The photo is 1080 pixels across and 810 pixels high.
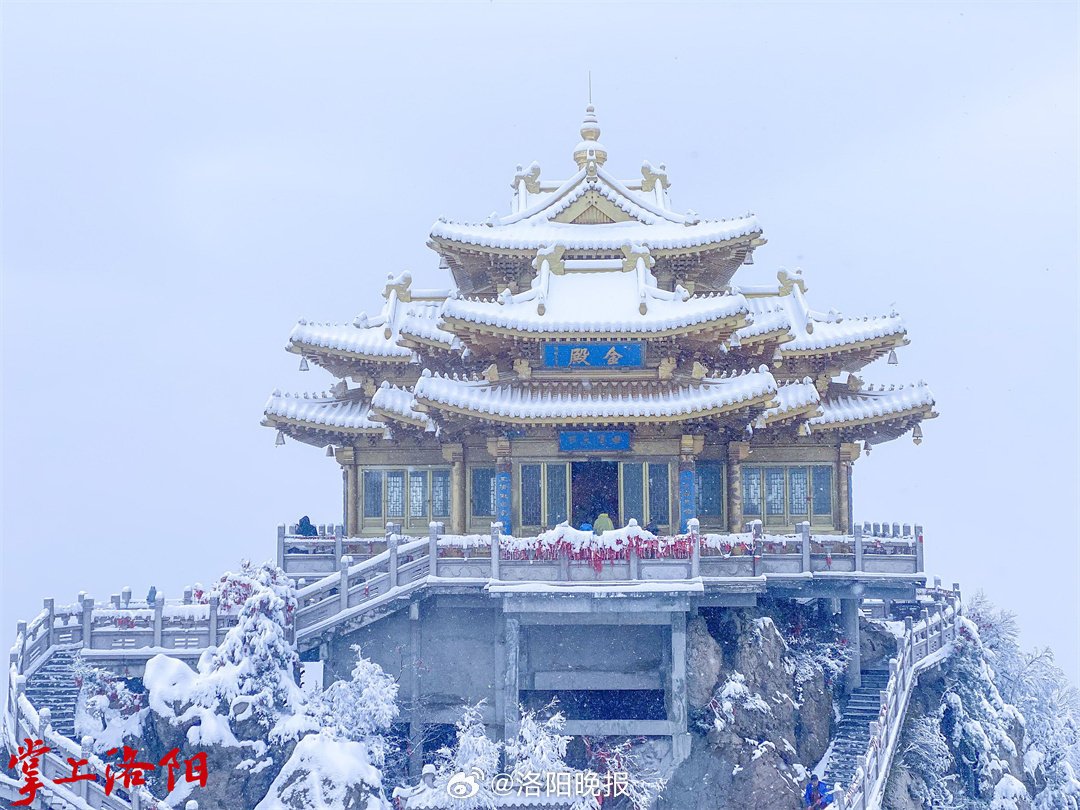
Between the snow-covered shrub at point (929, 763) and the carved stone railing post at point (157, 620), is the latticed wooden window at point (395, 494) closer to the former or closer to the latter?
the carved stone railing post at point (157, 620)

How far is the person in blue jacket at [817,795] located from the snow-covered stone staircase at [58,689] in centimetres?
1379

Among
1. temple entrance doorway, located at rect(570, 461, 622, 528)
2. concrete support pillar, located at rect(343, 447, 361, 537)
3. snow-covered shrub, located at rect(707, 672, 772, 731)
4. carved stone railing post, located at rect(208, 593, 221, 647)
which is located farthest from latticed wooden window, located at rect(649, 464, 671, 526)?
carved stone railing post, located at rect(208, 593, 221, 647)

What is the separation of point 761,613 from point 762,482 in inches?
178

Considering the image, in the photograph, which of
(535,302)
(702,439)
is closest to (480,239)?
(535,302)

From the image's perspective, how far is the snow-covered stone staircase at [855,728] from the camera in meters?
→ 24.5

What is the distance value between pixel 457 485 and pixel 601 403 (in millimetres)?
4715

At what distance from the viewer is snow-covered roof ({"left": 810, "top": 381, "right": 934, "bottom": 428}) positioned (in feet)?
95.2

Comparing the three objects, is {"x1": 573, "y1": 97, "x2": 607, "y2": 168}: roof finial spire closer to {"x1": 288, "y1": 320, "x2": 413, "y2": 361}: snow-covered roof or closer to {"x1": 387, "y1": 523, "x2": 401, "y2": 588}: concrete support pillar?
{"x1": 288, "y1": 320, "x2": 413, "y2": 361}: snow-covered roof

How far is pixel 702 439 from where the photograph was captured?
26.9m

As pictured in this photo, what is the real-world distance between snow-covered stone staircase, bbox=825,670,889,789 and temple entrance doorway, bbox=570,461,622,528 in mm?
6625

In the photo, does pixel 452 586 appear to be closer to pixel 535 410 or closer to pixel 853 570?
pixel 535 410

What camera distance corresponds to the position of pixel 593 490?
27281 mm

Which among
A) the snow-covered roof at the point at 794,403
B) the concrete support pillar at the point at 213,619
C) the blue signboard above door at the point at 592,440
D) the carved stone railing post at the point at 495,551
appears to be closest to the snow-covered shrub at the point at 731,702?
the carved stone railing post at the point at 495,551

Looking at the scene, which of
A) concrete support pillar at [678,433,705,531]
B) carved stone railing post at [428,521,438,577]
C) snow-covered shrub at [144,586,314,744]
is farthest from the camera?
concrete support pillar at [678,433,705,531]
